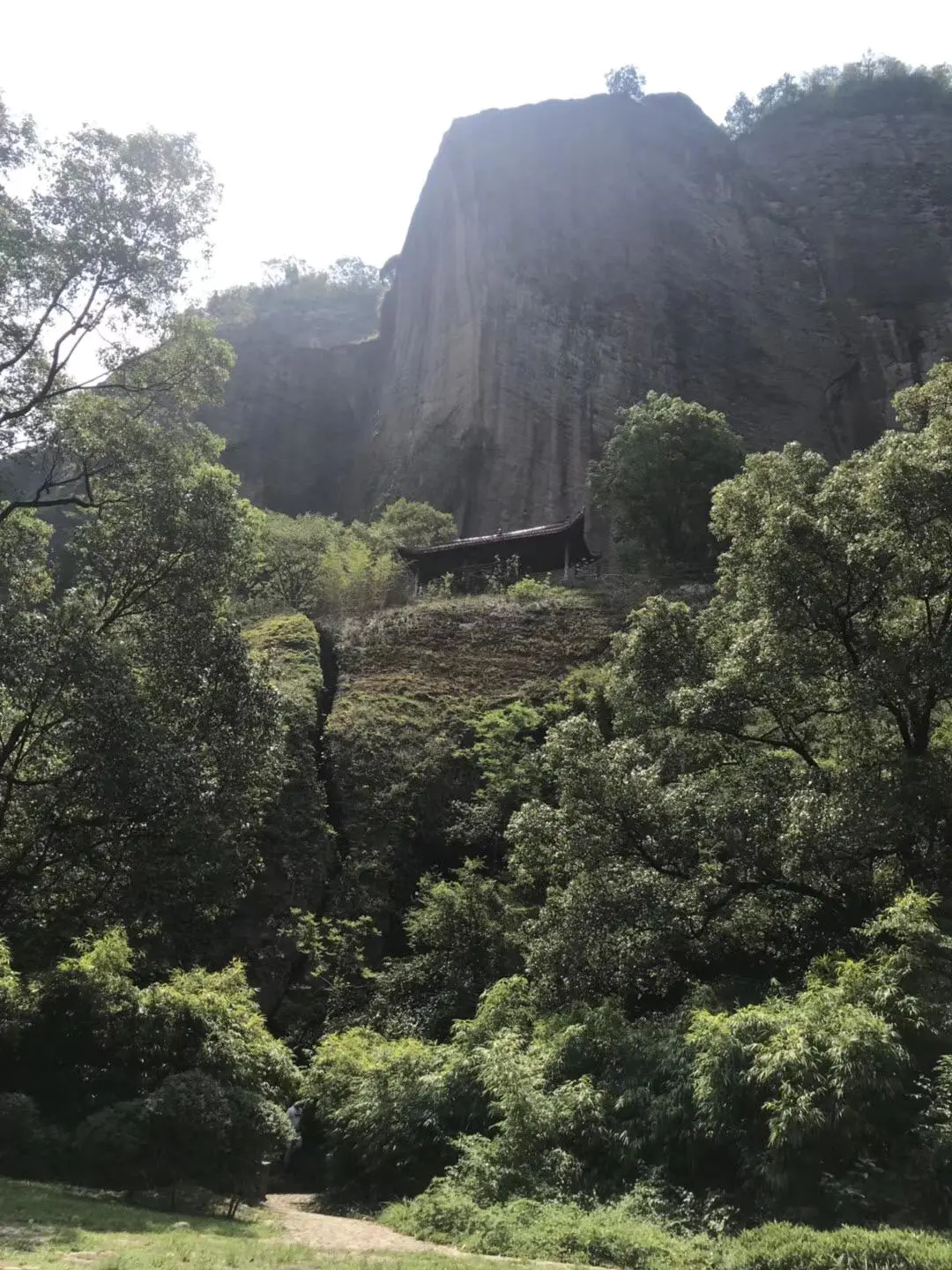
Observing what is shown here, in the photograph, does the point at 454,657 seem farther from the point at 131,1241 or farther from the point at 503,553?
the point at 131,1241

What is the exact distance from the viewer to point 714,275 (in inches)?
1970

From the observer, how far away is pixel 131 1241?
6680 mm

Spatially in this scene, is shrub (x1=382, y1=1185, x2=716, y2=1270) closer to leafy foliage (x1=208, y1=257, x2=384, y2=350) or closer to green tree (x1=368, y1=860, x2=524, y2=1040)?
green tree (x1=368, y1=860, x2=524, y2=1040)

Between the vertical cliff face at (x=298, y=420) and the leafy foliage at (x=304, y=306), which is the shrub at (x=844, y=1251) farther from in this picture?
the leafy foliage at (x=304, y=306)

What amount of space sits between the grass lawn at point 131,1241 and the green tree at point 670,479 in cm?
2643

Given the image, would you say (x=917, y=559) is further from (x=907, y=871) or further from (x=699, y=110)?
(x=699, y=110)

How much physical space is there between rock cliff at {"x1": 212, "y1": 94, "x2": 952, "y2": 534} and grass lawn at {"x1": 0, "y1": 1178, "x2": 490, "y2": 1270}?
122ft

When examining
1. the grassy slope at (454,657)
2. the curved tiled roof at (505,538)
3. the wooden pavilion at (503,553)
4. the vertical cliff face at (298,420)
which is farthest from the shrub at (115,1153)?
the vertical cliff face at (298,420)

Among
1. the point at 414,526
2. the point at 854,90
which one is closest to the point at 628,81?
the point at 854,90

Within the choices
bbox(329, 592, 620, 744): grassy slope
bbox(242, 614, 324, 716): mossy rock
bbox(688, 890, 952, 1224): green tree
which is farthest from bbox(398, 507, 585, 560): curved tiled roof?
bbox(688, 890, 952, 1224): green tree

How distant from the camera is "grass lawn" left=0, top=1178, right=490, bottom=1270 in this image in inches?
233

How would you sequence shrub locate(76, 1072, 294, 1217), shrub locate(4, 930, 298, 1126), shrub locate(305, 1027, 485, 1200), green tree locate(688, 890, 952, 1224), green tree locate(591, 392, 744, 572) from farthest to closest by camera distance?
green tree locate(591, 392, 744, 572) → shrub locate(305, 1027, 485, 1200) → shrub locate(4, 930, 298, 1126) → shrub locate(76, 1072, 294, 1217) → green tree locate(688, 890, 952, 1224)

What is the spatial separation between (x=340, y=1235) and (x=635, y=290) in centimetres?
4736

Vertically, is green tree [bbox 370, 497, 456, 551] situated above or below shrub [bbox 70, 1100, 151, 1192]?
above
